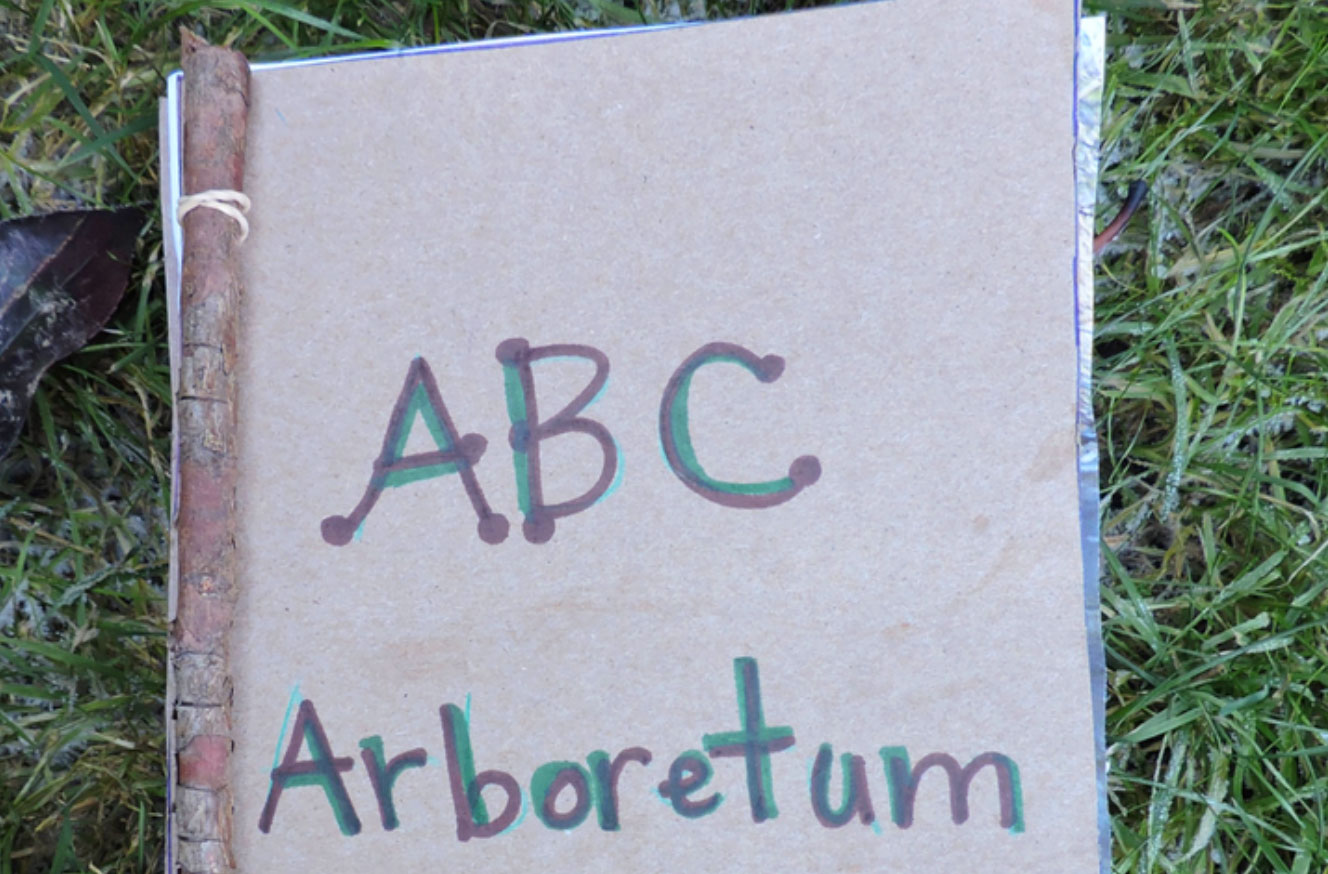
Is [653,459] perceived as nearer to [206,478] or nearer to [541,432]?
[541,432]

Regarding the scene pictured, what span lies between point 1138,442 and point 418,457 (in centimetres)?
53

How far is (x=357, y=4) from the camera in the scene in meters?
0.75

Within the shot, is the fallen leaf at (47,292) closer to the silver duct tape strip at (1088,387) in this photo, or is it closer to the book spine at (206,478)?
the book spine at (206,478)

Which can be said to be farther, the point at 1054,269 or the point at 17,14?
the point at 17,14

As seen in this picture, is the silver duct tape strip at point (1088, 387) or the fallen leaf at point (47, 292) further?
the fallen leaf at point (47, 292)

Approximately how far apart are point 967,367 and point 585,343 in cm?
24

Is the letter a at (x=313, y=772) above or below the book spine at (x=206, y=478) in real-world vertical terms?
below

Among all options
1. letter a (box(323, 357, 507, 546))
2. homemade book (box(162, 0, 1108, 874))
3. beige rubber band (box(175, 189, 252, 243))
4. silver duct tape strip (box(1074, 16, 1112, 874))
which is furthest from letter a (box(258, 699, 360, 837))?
silver duct tape strip (box(1074, 16, 1112, 874))

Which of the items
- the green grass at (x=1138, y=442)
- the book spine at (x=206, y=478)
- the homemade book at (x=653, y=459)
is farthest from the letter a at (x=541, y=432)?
the green grass at (x=1138, y=442)

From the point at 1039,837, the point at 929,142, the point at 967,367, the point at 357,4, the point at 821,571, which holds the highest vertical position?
the point at 357,4

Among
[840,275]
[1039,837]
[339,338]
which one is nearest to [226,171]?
[339,338]

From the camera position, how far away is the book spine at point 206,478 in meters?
0.61

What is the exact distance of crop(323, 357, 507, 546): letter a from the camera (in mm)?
633

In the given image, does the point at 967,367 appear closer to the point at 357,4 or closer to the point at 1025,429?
the point at 1025,429
